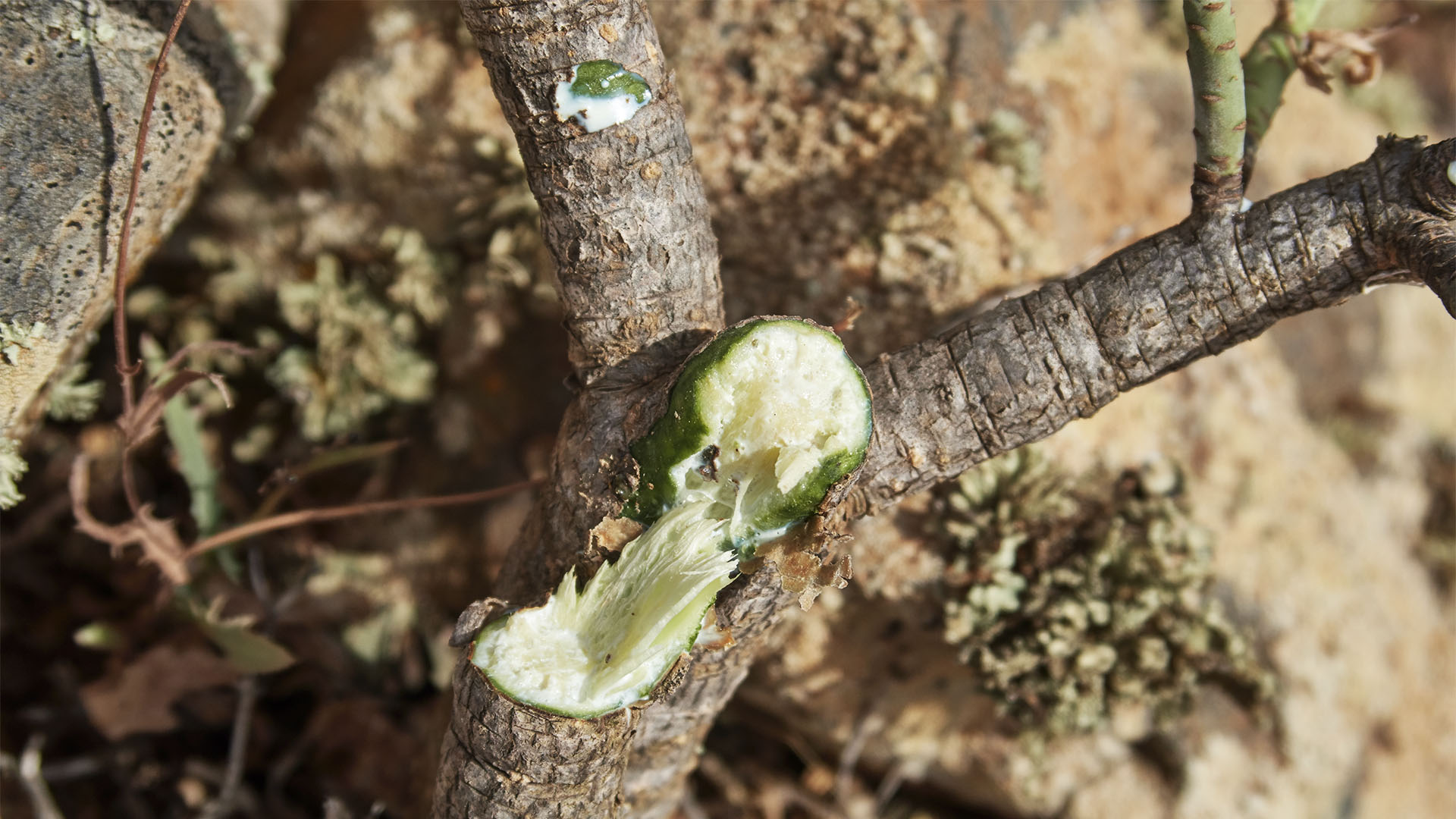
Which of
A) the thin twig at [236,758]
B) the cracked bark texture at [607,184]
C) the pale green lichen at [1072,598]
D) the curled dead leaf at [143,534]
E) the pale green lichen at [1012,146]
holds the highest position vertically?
the pale green lichen at [1012,146]

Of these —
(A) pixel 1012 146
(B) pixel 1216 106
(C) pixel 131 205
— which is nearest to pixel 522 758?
(C) pixel 131 205

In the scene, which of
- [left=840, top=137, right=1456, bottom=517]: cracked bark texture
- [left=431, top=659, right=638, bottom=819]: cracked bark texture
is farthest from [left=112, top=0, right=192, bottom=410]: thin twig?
[left=840, top=137, right=1456, bottom=517]: cracked bark texture

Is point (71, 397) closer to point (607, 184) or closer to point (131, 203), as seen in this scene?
point (131, 203)

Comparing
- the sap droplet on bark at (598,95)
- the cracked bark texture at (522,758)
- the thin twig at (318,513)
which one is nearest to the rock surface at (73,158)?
the thin twig at (318,513)

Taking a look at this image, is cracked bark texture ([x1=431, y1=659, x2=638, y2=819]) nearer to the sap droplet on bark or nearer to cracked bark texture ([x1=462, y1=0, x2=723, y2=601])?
cracked bark texture ([x1=462, y1=0, x2=723, y2=601])

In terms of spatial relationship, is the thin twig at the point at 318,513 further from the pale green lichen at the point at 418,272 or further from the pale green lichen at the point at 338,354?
the pale green lichen at the point at 418,272

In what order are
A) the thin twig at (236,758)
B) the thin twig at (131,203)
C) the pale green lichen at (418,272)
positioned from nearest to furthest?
the thin twig at (131,203) → the thin twig at (236,758) → the pale green lichen at (418,272)
